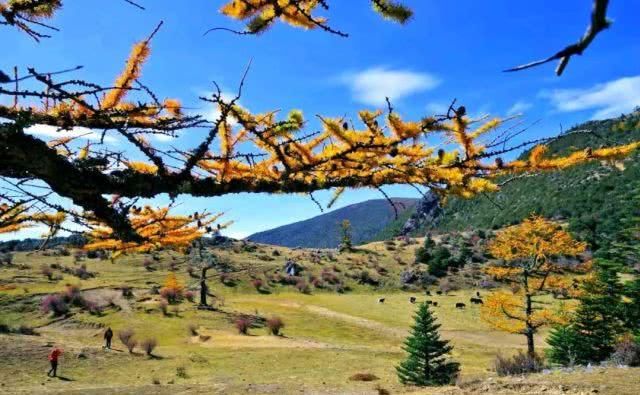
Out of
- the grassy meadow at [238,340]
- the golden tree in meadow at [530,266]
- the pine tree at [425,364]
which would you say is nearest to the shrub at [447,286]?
the grassy meadow at [238,340]

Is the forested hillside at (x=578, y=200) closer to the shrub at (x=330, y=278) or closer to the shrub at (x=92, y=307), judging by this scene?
the shrub at (x=330, y=278)

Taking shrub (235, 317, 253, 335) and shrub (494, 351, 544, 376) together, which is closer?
shrub (494, 351, 544, 376)

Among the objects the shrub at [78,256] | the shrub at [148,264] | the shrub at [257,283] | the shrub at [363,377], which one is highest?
the shrub at [78,256]

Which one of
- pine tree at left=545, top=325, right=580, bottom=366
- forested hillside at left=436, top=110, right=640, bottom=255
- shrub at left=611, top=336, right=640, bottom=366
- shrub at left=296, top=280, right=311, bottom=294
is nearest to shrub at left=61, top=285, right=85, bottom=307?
shrub at left=296, top=280, right=311, bottom=294

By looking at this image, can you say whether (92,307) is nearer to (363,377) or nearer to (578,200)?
(363,377)

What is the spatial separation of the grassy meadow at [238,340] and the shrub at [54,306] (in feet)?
1.86

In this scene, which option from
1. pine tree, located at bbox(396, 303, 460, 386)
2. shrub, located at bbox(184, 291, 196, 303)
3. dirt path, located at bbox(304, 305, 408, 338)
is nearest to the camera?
pine tree, located at bbox(396, 303, 460, 386)

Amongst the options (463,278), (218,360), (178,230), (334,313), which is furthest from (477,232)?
(178,230)

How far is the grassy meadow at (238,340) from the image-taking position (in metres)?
17.5

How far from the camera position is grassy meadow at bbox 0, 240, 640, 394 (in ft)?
57.4

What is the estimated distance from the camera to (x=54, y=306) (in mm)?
33094

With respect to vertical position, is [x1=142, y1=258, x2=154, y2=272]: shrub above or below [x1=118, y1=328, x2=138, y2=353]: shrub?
above

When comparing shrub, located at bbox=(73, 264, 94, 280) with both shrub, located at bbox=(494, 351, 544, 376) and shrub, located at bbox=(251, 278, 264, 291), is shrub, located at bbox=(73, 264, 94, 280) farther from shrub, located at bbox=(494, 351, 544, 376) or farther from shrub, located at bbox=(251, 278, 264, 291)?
shrub, located at bbox=(494, 351, 544, 376)

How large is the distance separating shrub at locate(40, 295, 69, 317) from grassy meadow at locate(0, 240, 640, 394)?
567 millimetres
